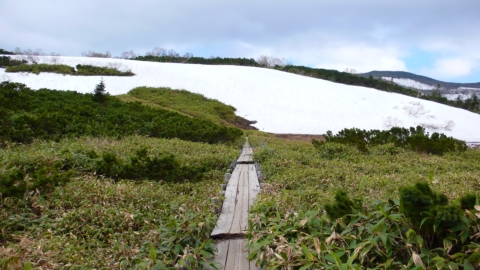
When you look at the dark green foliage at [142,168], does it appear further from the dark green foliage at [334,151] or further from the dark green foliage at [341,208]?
the dark green foliage at [334,151]

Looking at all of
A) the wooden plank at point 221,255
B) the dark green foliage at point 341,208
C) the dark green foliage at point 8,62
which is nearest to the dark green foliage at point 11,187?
the wooden plank at point 221,255

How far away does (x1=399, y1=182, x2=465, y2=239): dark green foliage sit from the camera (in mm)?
1956

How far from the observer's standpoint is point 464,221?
6.46ft

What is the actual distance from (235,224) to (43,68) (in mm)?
31743

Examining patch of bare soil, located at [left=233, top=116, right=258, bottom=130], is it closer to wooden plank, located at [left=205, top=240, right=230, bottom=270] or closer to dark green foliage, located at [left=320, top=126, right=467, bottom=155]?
dark green foliage, located at [left=320, top=126, right=467, bottom=155]

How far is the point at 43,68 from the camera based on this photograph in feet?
95.0

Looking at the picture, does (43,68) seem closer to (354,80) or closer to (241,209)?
(241,209)

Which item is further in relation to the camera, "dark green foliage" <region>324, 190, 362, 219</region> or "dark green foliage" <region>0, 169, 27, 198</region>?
"dark green foliage" <region>0, 169, 27, 198</region>

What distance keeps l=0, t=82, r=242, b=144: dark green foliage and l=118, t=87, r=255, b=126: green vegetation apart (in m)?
7.23

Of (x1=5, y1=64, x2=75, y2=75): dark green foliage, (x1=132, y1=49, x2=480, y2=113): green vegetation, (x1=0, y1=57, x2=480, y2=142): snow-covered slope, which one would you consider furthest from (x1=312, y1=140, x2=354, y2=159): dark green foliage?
(x1=132, y1=49, x2=480, y2=113): green vegetation

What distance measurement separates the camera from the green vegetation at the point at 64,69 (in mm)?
27969

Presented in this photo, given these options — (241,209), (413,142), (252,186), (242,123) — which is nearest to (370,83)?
(242,123)

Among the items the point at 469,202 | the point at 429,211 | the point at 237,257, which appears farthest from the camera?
the point at 237,257

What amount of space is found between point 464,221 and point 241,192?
3208 mm
